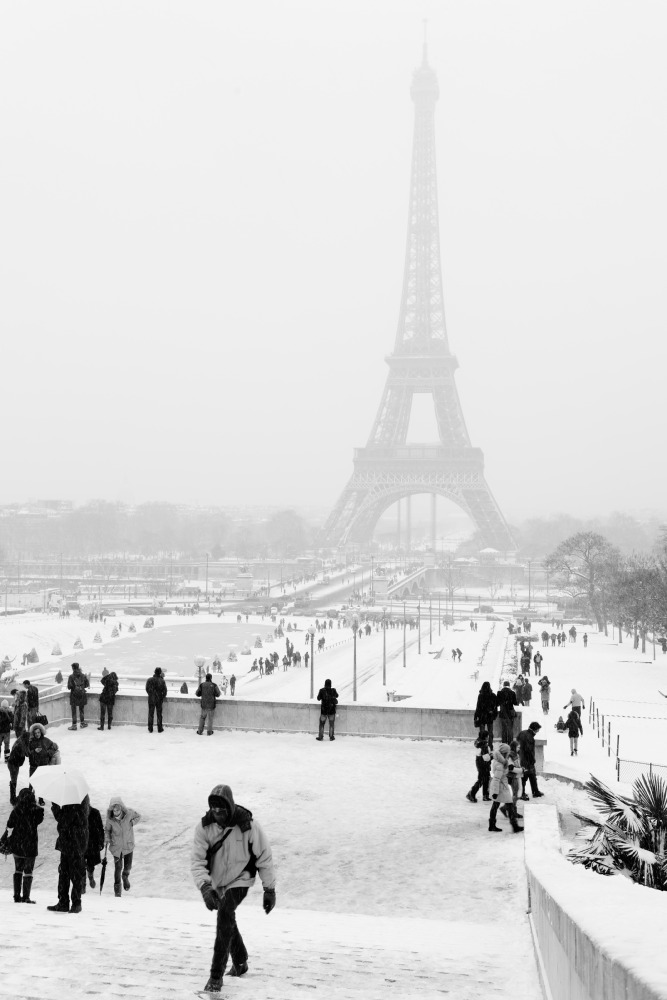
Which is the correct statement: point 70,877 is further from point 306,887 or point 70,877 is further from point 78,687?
point 78,687

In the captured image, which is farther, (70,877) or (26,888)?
(26,888)

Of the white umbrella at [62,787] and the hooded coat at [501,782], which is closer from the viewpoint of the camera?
the white umbrella at [62,787]

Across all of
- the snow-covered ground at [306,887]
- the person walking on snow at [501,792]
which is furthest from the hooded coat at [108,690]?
the person walking on snow at [501,792]

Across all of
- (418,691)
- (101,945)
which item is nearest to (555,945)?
(101,945)

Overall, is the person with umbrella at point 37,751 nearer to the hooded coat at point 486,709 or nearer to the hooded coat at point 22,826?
the hooded coat at point 22,826

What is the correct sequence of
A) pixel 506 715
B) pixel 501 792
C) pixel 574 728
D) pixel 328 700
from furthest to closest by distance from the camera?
pixel 574 728
pixel 328 700
pixel 506 715
pixel 501 792

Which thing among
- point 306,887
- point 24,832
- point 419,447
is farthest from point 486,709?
point 419,447

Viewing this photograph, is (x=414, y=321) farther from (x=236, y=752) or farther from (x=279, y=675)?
(x=236, y=752)
